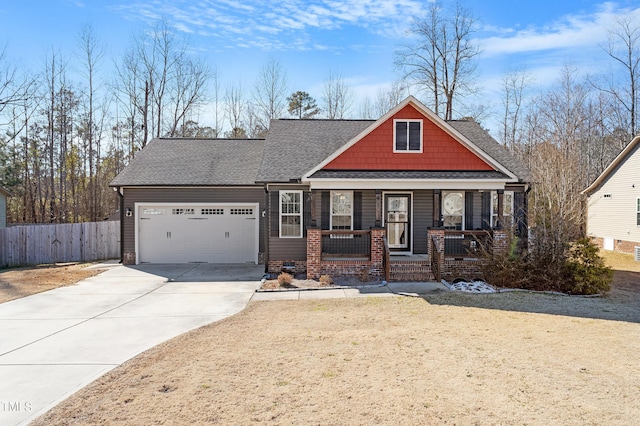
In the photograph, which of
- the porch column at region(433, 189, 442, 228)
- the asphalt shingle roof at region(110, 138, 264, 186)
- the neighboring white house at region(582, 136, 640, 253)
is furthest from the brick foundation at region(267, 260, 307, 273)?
the neighboring white house at region(582, 136, 640, 253)

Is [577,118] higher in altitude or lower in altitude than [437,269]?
higher

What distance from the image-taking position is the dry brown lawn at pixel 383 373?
13.7ft

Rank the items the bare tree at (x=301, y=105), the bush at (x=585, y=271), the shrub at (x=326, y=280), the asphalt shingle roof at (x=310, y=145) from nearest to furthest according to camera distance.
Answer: the bush at (x=585, y=271) < the shrub at (x=326, y=280) < the asphalt shingle roof at (x=310, y=145) < the bare tree at (x=301, y=105)

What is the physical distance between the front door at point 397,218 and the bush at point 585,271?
5.03 m

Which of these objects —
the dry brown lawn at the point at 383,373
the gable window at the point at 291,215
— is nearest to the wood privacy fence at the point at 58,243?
the gable window at the point at 291,215

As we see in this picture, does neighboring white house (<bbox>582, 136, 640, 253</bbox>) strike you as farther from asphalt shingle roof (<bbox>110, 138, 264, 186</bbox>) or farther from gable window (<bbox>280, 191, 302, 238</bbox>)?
asphalt shingle roof (<bbox>110, 138, 264, 186</bbox>)

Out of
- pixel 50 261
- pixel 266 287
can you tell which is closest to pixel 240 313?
pixel 266 287

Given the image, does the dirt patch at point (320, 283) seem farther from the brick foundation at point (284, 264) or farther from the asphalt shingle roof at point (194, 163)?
the asphalt shingle roof at point (194, 163)

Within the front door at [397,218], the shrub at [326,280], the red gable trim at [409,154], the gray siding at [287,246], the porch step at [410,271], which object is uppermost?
the red gable trim at [409,154]

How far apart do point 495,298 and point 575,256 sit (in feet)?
8.88

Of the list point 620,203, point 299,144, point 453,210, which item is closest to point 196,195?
point 299,144

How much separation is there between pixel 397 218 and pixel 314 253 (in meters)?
3.57

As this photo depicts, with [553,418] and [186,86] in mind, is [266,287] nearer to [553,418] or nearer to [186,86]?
[553,418]

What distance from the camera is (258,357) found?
19.2 feet
